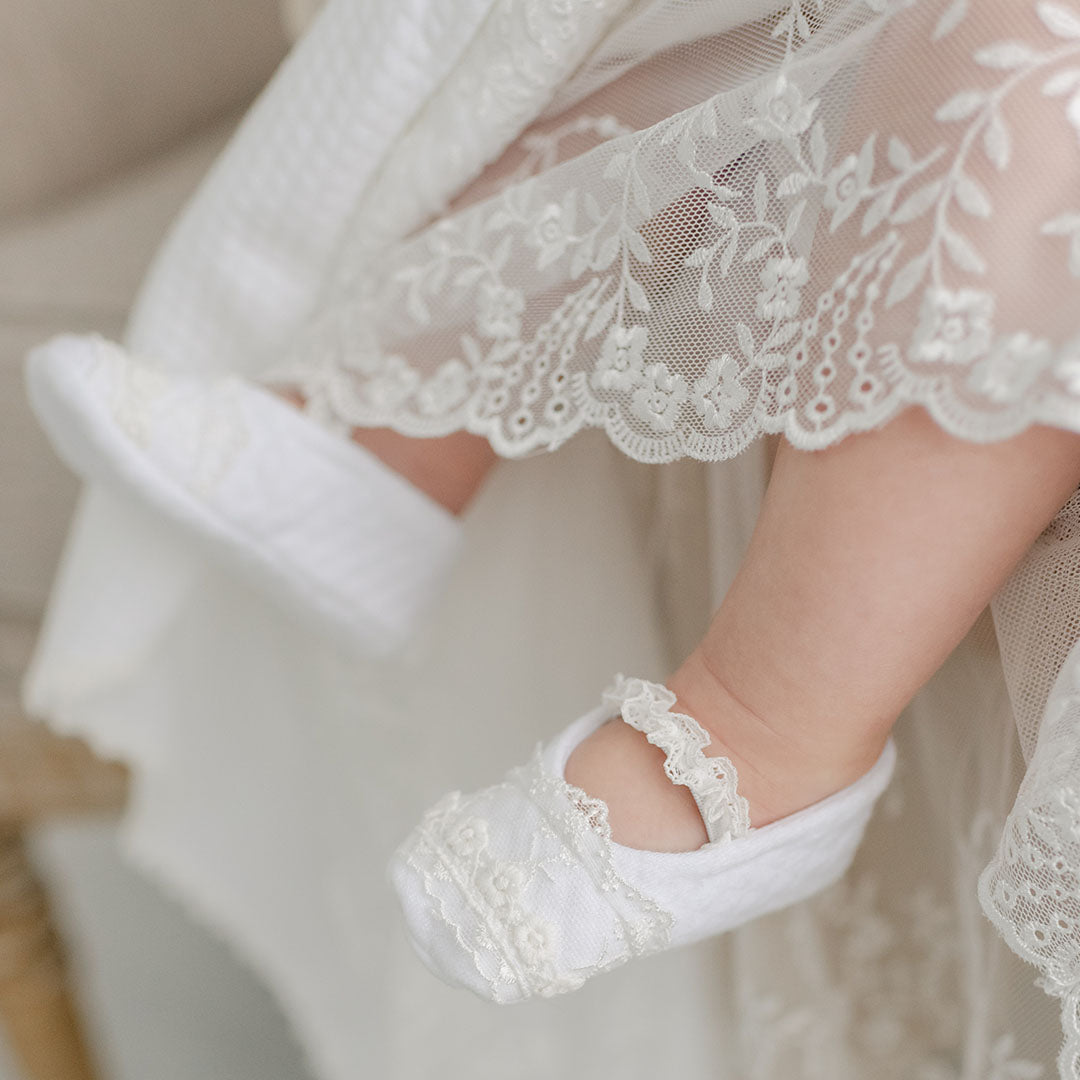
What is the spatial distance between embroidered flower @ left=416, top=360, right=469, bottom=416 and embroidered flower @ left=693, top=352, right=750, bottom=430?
0.41 feet

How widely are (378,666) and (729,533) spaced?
295 mm

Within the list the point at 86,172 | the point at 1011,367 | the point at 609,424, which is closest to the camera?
the point at 1011,367

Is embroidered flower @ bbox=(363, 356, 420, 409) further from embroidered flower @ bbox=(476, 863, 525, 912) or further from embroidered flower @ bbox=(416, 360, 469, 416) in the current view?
embroidered flower @ bbox=(476, 863, 525, 912)

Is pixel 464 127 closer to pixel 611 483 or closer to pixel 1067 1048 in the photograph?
pixel 611 483

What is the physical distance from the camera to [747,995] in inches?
24.3

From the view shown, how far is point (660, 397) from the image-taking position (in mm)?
412

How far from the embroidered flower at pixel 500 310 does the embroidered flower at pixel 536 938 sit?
0.78 ft

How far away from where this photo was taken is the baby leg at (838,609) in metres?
0.36

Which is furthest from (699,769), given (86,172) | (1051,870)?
(86,172)

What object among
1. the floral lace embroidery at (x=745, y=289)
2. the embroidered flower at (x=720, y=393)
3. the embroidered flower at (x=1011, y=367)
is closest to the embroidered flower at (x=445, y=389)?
the floral lace embroidery at (x=745, y=289)

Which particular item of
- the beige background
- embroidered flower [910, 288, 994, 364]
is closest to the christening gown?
embroidered flower [910, 288, 994, 364]

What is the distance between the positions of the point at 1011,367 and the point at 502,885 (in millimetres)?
245

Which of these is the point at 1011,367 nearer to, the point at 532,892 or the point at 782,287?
the point at 782,287

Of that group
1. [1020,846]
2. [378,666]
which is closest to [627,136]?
[1020,846]
